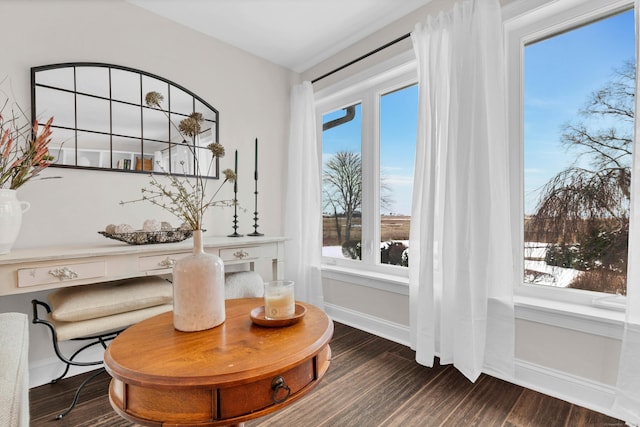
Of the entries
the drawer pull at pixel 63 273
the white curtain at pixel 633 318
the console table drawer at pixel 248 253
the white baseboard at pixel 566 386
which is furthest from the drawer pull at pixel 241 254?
the white curtain at pixel 633 318

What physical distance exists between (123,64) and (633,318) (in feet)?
10.6

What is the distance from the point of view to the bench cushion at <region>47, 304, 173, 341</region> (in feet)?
4.89

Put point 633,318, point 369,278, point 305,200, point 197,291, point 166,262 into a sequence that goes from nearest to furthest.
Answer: point 197,291
point 633,318
point 166,262
point 369,278
point 305,200

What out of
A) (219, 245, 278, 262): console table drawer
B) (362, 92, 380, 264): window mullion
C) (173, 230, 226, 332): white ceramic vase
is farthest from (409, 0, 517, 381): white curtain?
(173, 230, 226, 332): white ceramic vase

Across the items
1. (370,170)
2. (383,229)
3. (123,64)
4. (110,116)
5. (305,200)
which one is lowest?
(383,229)

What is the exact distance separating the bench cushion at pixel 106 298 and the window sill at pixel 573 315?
6.73 ft

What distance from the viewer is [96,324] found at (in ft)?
5.12

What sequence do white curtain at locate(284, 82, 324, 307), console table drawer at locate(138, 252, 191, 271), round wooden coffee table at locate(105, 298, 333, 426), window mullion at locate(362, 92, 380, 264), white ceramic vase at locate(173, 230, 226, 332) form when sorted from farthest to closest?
white curtain at locate(284, 82, 324, 307), window mullion at locate(362, 92, 380, 264), console table drawer at locate(138, 252, 191, 271), white ceramic vase at locate(173, 230, 226, 332), round wooden coffee table at locate(105, 298, 333, 426)

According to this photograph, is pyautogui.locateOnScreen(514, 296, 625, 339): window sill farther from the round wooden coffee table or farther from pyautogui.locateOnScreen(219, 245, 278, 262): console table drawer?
pyautogui.locateOnScreen(219, 245, 278, 262): console table drawer

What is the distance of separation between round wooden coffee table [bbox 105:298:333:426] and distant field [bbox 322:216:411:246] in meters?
1.66

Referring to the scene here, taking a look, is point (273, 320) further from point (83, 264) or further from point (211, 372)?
point (83, 264)

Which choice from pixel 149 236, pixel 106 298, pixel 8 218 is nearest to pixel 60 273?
pixel 106 298

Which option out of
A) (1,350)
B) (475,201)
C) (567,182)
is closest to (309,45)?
(475,201)

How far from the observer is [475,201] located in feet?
5.94
